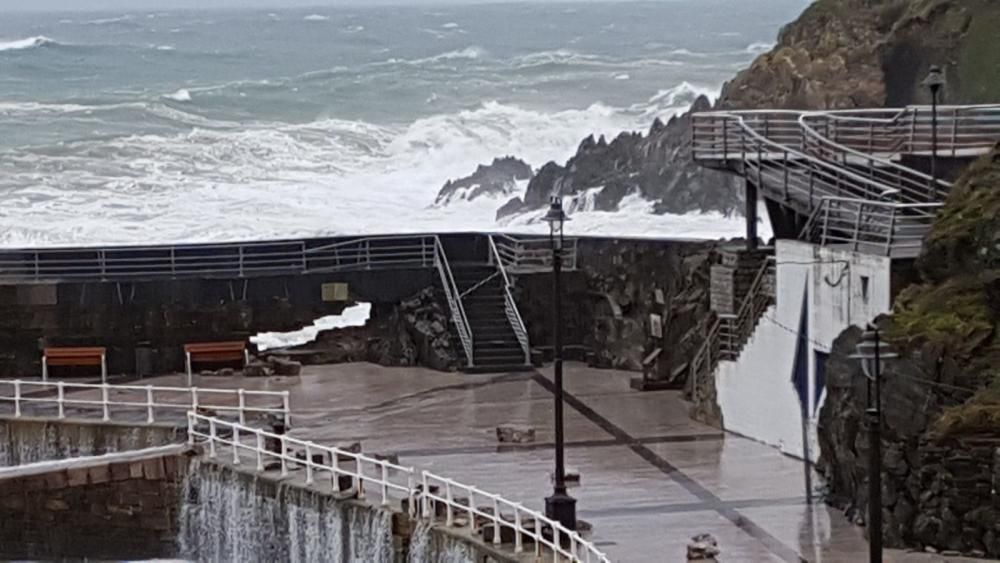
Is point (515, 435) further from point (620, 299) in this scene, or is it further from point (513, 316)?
point (620, 299)

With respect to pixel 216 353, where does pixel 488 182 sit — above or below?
above

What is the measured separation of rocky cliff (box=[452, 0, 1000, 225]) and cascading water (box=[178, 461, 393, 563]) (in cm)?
2090

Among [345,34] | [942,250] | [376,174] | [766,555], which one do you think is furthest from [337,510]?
[345,34]

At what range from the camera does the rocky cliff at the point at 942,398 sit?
23.1 meters

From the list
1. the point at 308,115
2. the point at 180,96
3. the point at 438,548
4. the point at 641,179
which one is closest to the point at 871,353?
the point at 438,548

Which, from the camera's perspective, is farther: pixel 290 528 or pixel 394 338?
pixel 394 338

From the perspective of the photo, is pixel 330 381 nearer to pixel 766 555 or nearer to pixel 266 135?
pixel 766 555

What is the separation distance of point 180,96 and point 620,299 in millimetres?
66277

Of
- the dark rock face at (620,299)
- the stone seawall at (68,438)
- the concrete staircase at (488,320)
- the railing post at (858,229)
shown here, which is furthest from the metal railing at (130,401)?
the railing post at (858,229)

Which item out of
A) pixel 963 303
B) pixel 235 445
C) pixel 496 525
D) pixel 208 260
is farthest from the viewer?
pixel 208 260

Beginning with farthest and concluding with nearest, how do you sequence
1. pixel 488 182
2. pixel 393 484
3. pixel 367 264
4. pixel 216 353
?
1. pixel 488 182
2. pixel 367 264
3. pixel 216 353
4. pixel 393 484

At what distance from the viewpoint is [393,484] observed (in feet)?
85.0

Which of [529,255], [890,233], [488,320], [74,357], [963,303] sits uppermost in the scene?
[890,233]

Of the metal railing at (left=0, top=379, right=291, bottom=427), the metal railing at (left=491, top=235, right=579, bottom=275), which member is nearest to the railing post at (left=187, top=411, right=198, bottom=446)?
the metal railing at (left=0, top=379, right=291, bottom=427)
